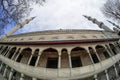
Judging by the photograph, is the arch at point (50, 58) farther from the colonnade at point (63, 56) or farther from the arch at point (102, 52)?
the arch at point (102, 52)

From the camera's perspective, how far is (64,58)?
2342cm

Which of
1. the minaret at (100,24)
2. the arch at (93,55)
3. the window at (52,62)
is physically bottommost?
the window at (52,62)

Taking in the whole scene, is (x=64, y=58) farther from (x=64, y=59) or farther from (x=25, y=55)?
(x=25, y=55)

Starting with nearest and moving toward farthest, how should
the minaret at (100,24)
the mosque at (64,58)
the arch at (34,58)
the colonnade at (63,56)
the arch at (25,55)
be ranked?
the mosque at (64,58), the colonnade at (63,56), the arch at (34,58), the arch at (25,55), the minaret at (100,24)

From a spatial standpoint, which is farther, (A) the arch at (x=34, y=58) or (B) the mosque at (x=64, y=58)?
(A) the arch at (x=34, y=58)

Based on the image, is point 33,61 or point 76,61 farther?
point 33,61

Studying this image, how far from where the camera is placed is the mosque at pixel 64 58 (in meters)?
20.1

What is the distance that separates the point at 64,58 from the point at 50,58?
1.81 meters

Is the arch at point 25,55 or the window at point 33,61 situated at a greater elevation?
the arch at point 25,55

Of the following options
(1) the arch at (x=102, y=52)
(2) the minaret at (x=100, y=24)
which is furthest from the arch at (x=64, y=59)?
(2) the minaret at (x=100, y=24)

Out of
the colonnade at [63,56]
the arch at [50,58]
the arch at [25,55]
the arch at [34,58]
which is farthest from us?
the arch at [25,55]

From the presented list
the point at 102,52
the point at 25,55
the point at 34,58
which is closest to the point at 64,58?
the point at 34,58

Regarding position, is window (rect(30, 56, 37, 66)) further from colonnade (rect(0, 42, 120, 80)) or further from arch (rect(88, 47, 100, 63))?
arch (rect(88, 47, 100, 63))

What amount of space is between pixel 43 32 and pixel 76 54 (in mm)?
7485
